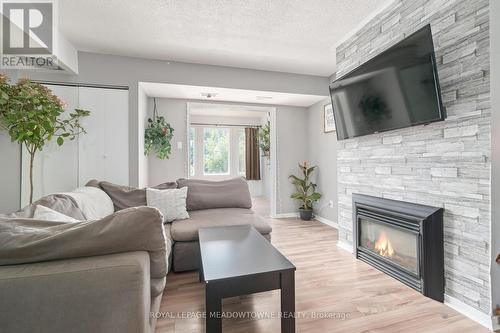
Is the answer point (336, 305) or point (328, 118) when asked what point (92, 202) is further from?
point (328, 118)

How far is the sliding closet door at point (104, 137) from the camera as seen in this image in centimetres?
326

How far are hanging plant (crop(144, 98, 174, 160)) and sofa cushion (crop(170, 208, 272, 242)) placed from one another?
1525 millimetres

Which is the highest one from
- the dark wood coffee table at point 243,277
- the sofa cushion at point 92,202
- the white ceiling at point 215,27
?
the white ceiling at point 215,27

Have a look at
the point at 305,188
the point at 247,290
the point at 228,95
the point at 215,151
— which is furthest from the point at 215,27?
the point at 215,151

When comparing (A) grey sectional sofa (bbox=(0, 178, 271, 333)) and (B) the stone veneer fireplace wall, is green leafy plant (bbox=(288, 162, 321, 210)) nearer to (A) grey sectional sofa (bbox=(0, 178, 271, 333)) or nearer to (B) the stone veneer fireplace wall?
(B) the stone veneer fireplace wall

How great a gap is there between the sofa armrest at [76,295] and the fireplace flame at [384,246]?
2213 millimetres

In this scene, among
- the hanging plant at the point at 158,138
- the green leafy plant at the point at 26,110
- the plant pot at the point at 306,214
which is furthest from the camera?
the plant pot at the point at 306,214

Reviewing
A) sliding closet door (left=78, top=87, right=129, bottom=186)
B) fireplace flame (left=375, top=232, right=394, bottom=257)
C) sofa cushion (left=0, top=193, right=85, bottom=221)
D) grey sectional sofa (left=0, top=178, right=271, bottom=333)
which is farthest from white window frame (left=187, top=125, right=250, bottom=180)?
grey sectional sofa (left=0, top=178, right=271, bottom=333)

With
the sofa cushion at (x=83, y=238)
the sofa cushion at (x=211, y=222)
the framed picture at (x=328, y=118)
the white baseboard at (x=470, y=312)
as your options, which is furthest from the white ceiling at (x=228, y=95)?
the white baseboard at (x=470, y=312)

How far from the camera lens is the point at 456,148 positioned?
174 centimetres

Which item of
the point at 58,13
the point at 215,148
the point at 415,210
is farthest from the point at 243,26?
the point at 215,148

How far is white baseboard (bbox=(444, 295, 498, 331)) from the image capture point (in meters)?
1.57

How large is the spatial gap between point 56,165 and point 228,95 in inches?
103

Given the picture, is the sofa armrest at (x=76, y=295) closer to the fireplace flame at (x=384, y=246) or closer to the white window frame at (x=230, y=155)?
the fireplace flame at (x=384, y=246)
